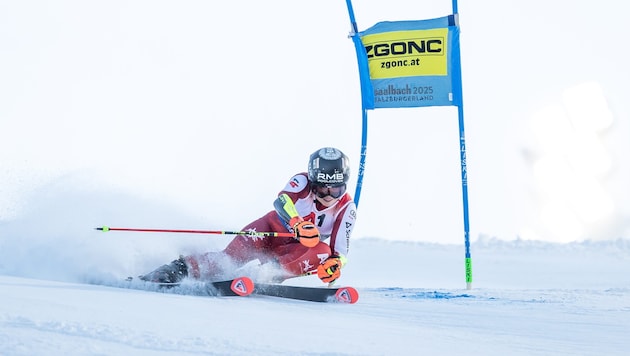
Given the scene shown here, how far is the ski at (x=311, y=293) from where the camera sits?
6.08 meters

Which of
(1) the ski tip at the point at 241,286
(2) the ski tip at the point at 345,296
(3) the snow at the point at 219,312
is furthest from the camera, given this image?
(2) the ski tip at the point at 345,296

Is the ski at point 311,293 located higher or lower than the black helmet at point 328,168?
lower

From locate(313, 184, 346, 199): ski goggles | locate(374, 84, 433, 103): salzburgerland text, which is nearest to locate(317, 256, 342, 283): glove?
locate(313, 184, 346, 199): ski goggles

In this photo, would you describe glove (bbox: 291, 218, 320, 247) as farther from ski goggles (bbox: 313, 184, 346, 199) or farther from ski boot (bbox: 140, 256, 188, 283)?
ski boot (bbox: 140, 256, 188, 283)

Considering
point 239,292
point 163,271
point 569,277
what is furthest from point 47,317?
point 569,277

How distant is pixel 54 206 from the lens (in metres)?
7.79

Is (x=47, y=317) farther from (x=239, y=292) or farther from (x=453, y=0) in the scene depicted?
(x=453, y=0)

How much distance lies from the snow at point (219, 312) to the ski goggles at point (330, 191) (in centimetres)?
91

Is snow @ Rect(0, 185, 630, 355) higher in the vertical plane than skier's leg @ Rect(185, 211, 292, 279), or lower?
lower

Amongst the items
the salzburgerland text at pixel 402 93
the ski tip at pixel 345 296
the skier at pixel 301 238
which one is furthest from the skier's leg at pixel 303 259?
the salzburgerland text at pixel 402 93

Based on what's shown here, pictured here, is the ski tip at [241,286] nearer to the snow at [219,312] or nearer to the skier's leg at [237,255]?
the snow at [219,312]

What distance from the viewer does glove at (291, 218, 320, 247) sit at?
6445 mm

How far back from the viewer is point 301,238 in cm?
646

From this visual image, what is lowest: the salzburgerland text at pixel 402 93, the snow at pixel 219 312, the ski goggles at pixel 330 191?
the snow at pixel 219 312
